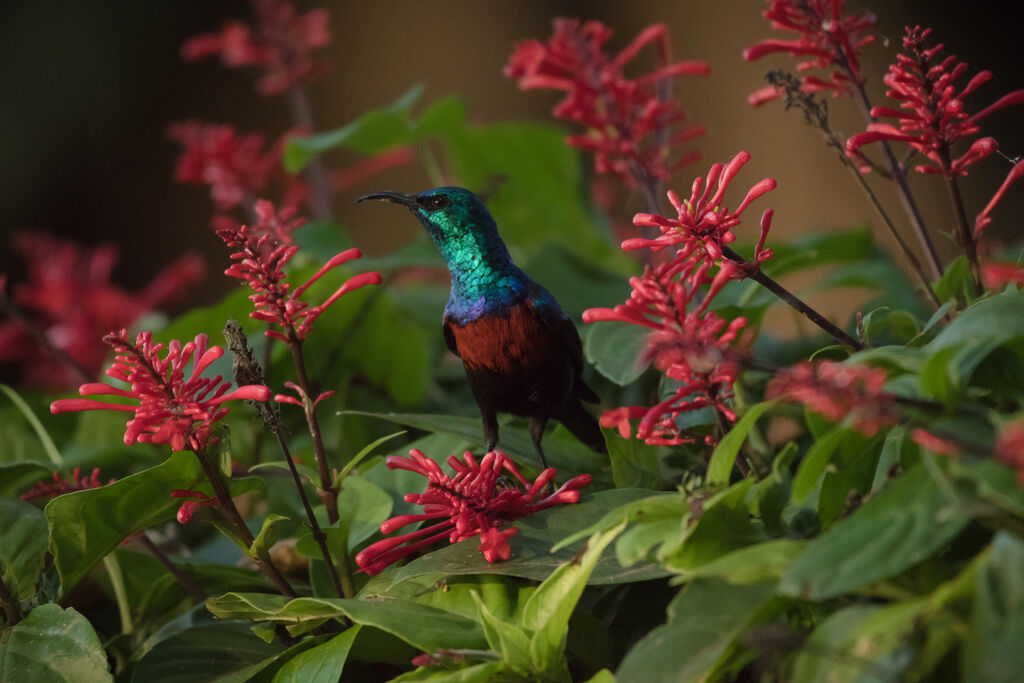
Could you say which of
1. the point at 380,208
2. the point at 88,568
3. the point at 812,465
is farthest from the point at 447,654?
the point at 380,208

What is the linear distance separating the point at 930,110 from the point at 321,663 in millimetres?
483

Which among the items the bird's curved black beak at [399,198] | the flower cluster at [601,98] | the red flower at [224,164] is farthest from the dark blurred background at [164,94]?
the bird's curved black beak at [399,198]

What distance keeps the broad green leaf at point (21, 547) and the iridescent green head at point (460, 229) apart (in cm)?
35

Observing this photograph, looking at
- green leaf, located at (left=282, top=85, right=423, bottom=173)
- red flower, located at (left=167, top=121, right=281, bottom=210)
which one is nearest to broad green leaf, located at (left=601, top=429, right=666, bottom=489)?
green leaf, located at (left=282, top=85, right=423, bottom=173)

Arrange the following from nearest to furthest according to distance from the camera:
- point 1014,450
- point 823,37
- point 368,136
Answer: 1. point 1014,450
2. point 823,37
3. point 368,136

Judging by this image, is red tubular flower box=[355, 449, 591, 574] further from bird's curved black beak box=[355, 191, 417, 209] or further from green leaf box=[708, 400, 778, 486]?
bird's curved black beak box=[355, 191, 417, 209]

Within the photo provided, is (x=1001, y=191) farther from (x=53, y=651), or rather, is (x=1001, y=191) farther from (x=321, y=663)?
(x=53, y=651)

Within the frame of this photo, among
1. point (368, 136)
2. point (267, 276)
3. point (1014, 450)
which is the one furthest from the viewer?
point (368, 136)

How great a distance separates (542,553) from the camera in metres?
0.56

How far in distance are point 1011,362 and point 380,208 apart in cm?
216

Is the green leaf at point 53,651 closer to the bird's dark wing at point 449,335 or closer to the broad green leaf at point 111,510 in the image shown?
the broad green leaf at point 111,510

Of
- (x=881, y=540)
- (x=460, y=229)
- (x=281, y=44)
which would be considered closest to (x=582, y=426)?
(x=460, y=229)

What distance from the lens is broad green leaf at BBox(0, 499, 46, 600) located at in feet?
2.17

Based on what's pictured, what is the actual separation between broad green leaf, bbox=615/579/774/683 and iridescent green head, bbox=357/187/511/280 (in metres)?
0.37
